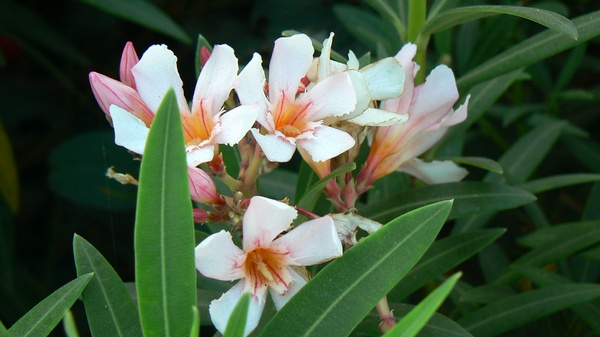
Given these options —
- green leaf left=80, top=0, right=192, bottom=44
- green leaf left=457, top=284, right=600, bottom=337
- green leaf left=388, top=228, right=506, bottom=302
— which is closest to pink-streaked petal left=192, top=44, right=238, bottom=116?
green leaf left=388, top=228, right=506, bottom=302

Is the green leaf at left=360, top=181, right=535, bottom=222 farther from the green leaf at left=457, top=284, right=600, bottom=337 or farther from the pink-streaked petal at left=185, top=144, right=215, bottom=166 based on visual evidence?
the pink-streaked petal at left=185, top=144, right=215, bottom=166

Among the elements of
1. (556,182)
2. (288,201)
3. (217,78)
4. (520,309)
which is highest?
(217,78)

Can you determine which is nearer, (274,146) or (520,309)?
(274,146)

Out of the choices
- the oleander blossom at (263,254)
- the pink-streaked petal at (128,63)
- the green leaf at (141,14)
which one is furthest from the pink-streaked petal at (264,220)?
the green leaf at (141,14)

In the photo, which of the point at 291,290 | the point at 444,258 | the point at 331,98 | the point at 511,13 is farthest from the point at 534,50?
the point at 291,290

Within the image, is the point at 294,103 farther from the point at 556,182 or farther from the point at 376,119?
the point at 556,182

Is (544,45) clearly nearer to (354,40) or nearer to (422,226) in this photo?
(422,226)
